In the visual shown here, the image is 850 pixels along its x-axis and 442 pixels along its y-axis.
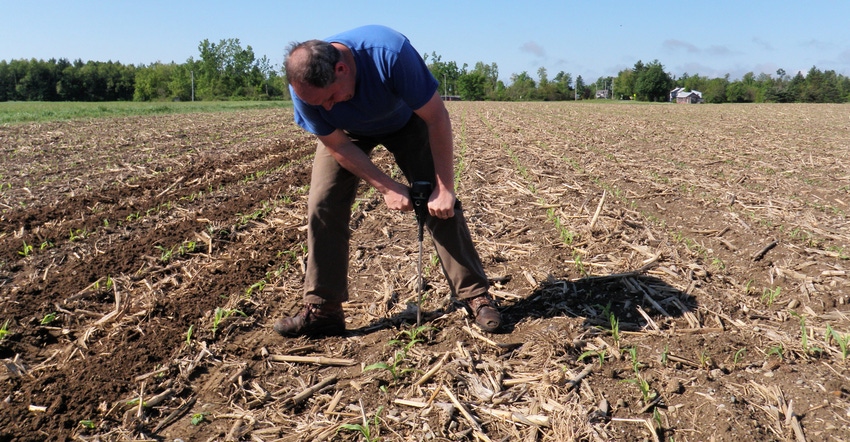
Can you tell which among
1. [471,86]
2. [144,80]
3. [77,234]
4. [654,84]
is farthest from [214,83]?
[77,234]

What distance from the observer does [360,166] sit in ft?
11.8

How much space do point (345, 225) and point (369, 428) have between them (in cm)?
135

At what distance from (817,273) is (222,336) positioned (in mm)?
4487

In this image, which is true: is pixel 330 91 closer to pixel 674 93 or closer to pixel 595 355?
pixel 595 355

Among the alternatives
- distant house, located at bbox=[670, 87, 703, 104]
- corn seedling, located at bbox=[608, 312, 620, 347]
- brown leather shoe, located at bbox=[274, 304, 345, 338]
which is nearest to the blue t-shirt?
brown leather shoe, located at bbox=[274, 304, 345, 338]

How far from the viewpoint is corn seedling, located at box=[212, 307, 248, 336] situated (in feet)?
13.6

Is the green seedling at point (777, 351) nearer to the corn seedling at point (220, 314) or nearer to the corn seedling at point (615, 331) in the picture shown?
the corn seedling at point (615, 331)

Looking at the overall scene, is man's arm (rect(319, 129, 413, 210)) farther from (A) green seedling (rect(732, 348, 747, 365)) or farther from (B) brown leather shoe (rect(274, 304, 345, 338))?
(A) green seedling (rect(732, 348, 747, 365))

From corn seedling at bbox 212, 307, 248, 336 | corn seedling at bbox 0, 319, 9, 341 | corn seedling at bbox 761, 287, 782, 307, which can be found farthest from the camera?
corn seedling at bbox 761, 287, 782, 307

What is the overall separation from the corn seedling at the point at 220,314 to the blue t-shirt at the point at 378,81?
5.11 feet

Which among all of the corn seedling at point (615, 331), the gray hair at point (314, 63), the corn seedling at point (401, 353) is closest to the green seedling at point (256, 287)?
the corn seedling at point (401, 353)

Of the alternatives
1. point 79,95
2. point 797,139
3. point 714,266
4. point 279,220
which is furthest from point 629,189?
point 79,95

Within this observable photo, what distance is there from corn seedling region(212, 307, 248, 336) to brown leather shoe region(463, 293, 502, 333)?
5.31 feet

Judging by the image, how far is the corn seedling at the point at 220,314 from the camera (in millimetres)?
4145
